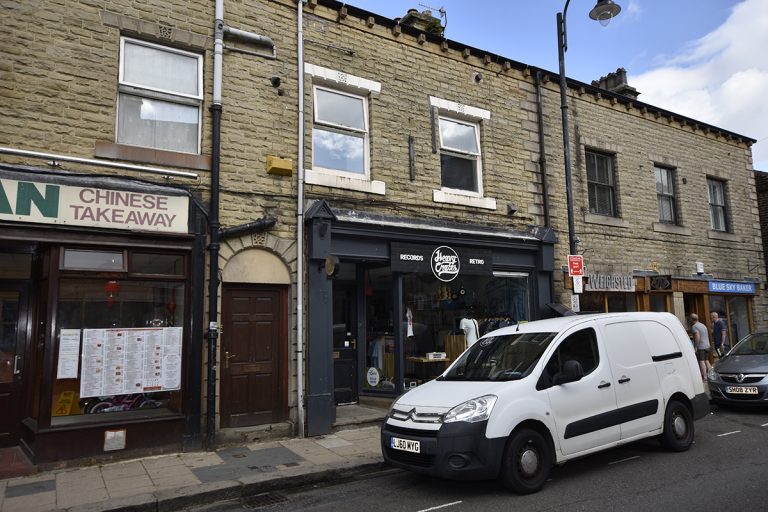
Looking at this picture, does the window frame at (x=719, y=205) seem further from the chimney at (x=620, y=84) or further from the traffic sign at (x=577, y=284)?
the traffic sign at (x=577, y=284)

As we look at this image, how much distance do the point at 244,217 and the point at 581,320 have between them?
515cm

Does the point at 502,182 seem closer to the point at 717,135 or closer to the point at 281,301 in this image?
the point at 281,301

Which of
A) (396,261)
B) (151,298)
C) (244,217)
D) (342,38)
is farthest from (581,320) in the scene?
(342,38)

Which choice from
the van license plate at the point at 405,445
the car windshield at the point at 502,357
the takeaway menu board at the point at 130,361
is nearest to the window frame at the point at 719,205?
the car windshield at the point at 502,357

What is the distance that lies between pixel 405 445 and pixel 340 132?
602cm

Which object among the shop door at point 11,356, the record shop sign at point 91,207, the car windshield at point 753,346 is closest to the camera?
the record shop sign at point 91,207

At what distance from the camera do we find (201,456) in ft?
24.4

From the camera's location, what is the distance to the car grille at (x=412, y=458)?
5.62m

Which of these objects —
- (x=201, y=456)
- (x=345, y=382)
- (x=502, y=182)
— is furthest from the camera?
(x=502, y=182)

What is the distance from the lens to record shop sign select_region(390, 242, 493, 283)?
9.98 metres

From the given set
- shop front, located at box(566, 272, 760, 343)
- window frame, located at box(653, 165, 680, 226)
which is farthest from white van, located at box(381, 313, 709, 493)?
window frame, located at box(653, 165, 680, 226)

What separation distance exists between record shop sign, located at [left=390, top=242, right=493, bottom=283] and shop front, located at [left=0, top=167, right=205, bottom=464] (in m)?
3.56

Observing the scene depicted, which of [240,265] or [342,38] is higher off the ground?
[342,38]

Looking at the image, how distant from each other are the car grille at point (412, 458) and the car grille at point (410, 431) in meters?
0.19
